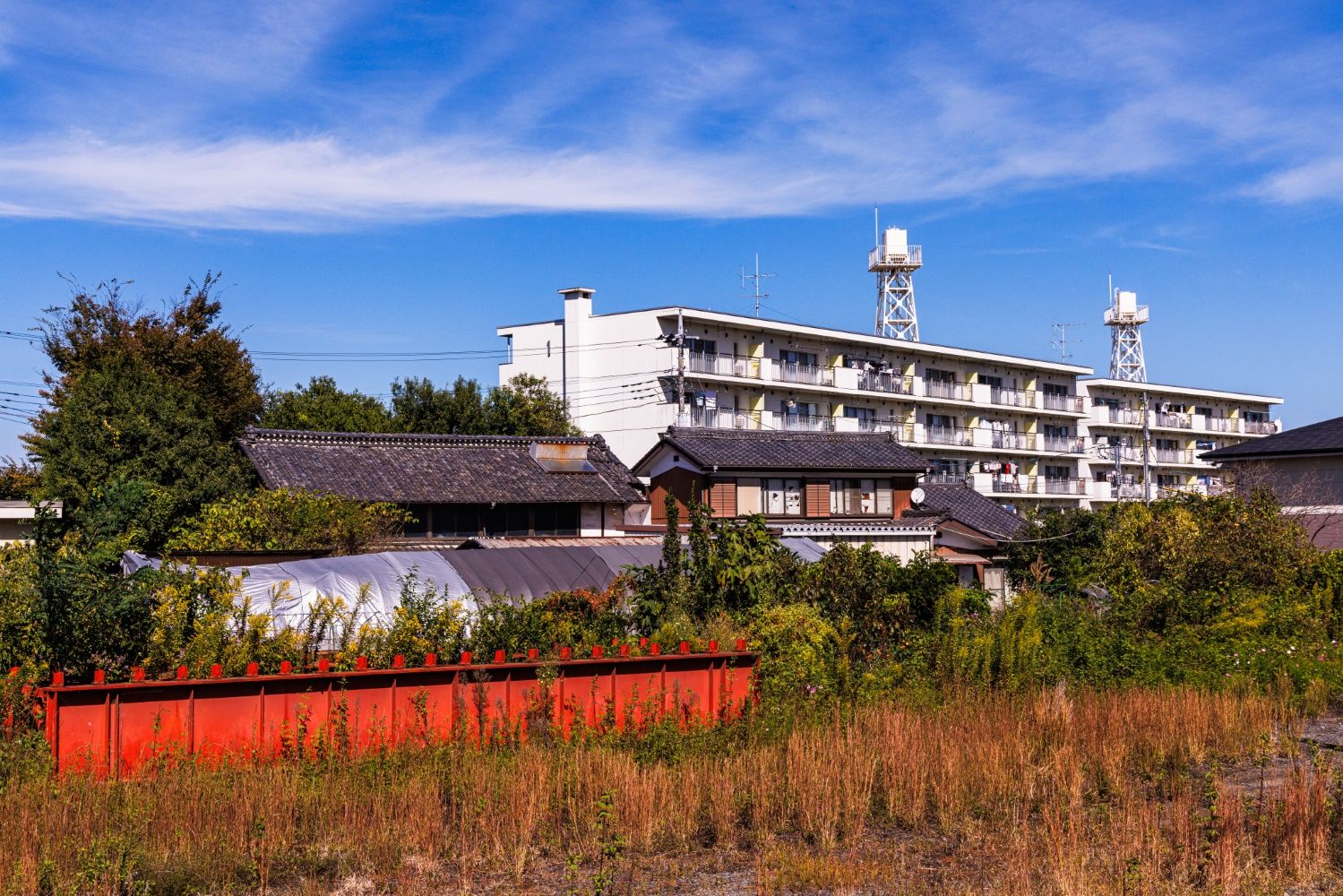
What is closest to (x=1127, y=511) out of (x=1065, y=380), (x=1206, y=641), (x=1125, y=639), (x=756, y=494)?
(x=1206, y=641)

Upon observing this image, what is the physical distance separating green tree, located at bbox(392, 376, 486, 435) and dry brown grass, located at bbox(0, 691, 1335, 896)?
123 feet

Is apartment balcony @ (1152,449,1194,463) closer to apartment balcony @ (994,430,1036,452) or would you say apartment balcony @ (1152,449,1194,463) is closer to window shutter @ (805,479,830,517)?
apartment balcony @ (994,430,1036,452)

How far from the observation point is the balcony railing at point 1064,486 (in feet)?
220

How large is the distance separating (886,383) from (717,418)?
12003 mm

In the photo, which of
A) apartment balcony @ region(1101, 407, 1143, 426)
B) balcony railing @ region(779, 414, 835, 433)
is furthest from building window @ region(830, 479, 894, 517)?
apartment balcony @ region(1101, 407, 1143, 426)

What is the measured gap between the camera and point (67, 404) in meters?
29.7

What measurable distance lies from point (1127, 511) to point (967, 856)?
65.0ft

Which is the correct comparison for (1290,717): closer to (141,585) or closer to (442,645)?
(442,645)

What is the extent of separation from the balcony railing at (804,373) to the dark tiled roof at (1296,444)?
1964 centimetres

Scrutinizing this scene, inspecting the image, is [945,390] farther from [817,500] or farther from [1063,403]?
[817,500]

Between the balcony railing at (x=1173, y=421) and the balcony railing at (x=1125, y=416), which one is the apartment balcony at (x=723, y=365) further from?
the balcony railing at (x=1173, y=421)

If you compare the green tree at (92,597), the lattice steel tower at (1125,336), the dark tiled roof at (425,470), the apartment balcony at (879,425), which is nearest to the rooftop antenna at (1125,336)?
the lattice steel tower at (1125,336)

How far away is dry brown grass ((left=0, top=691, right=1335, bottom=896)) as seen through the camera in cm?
785

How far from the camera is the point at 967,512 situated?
4494cm
